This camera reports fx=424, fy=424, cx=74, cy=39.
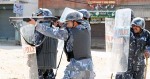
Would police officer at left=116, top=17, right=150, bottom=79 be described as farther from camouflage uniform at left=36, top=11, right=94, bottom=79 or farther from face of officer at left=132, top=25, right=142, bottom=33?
camouflage uniform at left=36, top=11, right=94, bottom=79

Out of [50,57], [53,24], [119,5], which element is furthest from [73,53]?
[119,5]

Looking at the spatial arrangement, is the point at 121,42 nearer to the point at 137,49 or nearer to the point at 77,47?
the point at 137,49

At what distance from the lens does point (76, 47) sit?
5.46 meters

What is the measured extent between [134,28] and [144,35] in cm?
21

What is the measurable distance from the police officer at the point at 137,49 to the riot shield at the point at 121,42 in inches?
4.9

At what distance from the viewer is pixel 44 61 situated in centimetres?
680

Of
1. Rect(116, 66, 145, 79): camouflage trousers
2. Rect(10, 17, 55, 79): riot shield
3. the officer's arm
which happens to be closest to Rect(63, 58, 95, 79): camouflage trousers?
the officer's arm

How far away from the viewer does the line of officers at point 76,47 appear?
543 cm

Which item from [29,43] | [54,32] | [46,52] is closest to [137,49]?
[46,52]

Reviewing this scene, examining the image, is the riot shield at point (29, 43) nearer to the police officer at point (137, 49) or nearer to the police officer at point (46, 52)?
the police officer at point (46, 52)

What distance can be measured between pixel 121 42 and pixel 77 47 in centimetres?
175

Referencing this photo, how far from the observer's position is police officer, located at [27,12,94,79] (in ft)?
17.8

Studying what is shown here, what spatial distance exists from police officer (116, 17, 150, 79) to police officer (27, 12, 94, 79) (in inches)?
68.7

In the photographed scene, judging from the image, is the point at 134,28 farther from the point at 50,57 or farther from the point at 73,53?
the point at 73,53
